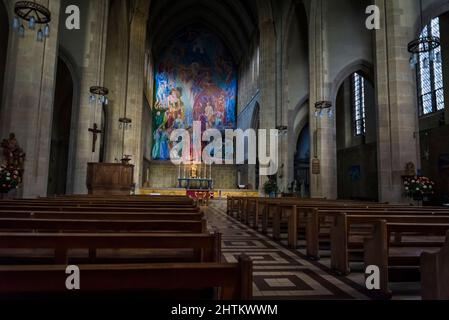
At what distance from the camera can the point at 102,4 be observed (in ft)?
44.5

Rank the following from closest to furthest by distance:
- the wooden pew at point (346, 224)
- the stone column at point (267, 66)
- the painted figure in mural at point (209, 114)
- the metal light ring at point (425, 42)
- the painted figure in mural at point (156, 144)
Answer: the wooden pew at point (346, 224)
the metal light ring at point (425, 42)
the stone column at point (267, 66)
the painted figure in mural at point (156, 144)
the painted figure in mural at point (209, 114)

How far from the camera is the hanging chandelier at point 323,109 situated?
12.7m

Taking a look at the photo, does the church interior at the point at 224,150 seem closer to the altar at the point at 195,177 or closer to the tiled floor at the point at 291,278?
the tiled floor at the point at 291,278

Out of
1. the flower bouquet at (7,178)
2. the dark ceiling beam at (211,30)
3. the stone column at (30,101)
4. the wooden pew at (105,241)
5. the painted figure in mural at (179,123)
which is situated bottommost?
the wooden pew at (105,241)

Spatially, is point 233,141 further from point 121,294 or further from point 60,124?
point 121,294

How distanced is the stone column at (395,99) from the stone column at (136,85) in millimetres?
14651

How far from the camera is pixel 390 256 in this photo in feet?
10.5

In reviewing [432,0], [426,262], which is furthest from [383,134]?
[426,262]

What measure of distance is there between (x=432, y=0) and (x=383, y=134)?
199 inches

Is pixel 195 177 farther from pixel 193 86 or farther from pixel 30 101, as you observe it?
pixel 30 101

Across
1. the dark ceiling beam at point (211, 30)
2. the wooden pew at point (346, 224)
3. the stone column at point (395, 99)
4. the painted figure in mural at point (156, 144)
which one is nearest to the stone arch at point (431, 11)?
the stone column at point (395, 99)

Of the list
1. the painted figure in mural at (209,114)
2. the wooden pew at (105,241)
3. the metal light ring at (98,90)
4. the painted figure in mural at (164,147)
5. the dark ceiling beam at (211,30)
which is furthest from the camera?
the painted figure in mural at (209,114)

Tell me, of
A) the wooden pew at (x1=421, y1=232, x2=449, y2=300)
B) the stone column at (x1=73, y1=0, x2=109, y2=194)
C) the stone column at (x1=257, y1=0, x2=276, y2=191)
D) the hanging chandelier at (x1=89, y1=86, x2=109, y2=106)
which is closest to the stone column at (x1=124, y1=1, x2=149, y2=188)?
the stone column at (x1=73, y1=0, x2=109, y2=194)

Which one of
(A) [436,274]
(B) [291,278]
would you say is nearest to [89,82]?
(B) [291,278]
